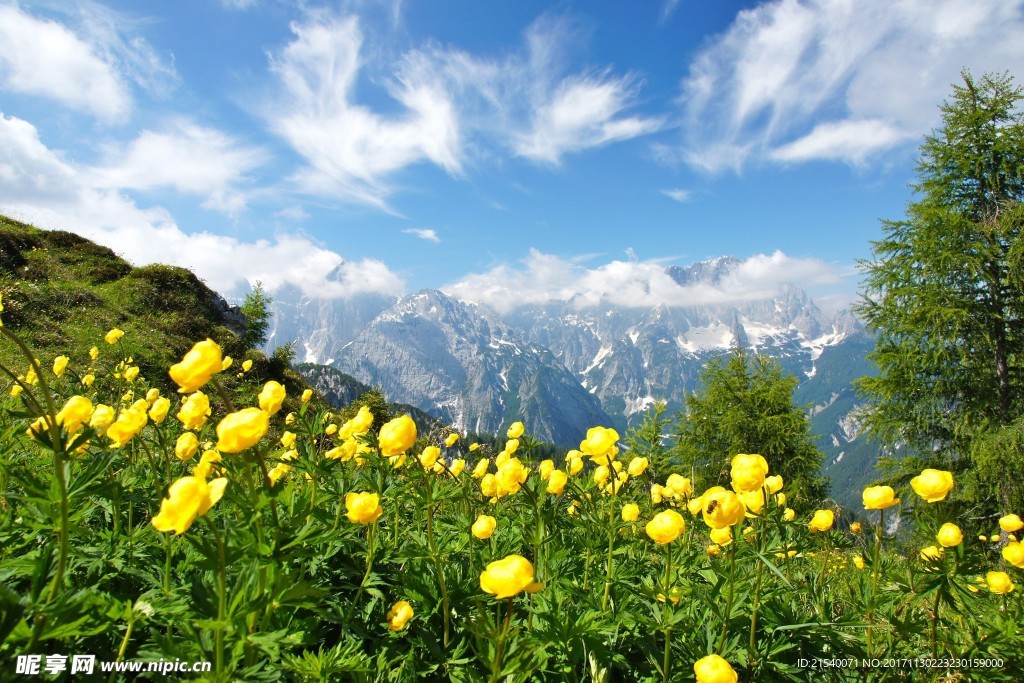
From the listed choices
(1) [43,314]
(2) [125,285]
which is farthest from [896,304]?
(2) [125,285]

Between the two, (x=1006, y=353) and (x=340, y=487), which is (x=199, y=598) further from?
(x=1006, y=353)

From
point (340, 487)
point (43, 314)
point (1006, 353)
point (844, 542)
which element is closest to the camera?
point (340, 487)

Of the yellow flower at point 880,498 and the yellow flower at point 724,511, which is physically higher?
the yellow flower at point 724,511

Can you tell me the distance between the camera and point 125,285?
638 inches

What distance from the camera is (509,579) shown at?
1366 millimetres

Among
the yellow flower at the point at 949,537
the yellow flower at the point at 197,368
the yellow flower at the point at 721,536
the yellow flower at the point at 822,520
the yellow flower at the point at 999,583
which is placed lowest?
the yellow flower at the point at 999,583

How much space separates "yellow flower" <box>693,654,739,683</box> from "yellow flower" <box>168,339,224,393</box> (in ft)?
5.90

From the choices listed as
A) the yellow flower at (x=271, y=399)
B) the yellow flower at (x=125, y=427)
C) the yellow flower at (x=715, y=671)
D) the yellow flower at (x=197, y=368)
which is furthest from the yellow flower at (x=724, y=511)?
the yellow flower at (x=125, y=427)

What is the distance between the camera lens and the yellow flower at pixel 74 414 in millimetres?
1794

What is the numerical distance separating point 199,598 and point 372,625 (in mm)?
857

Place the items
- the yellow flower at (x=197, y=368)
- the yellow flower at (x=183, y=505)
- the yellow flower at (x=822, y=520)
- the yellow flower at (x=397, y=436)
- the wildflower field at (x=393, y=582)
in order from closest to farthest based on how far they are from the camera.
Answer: the yellow flower at (x=183, y=505), the wildflower field at (x=393, y=582), the yellow flower at (x=197, y=368), the yellow flower at (x=397, y=436), the yellow flower at (x=822, y=520)

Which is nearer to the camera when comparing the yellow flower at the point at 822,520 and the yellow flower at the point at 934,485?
the yellow flower at the point at 934,485

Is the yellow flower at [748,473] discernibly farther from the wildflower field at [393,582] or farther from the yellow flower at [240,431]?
the yellow flower at [240,431]

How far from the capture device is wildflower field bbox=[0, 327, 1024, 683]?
1.28 metres
